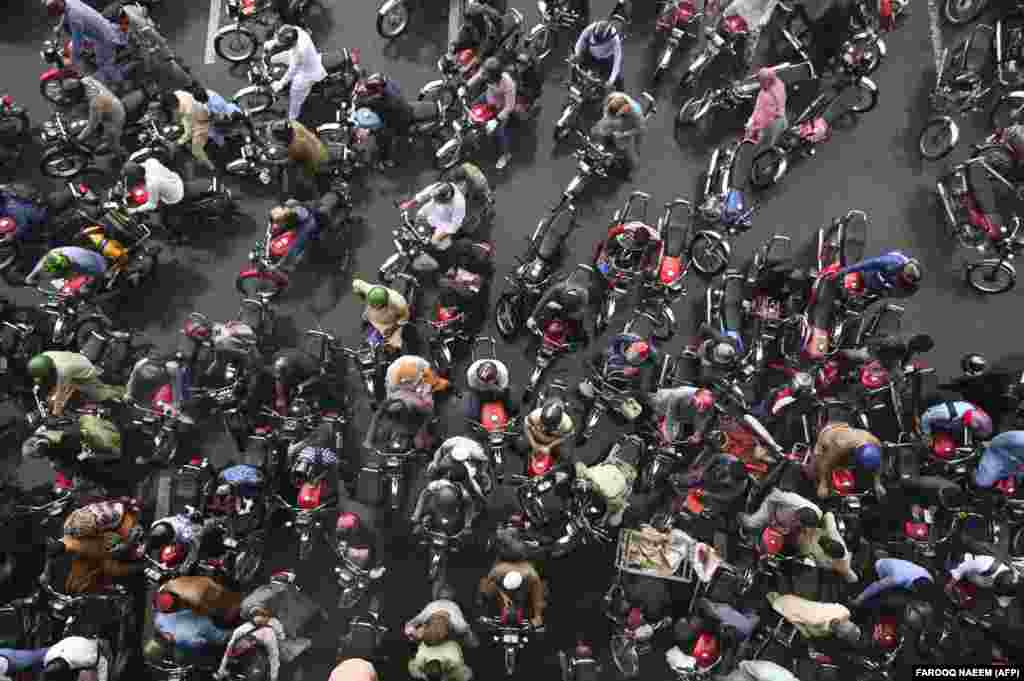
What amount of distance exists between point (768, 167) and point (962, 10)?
15.5 ft

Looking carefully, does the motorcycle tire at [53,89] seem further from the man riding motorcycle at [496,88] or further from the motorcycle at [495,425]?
the motorcycle at [495,425]

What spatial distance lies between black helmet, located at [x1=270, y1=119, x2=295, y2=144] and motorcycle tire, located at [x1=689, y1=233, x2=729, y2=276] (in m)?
5.42

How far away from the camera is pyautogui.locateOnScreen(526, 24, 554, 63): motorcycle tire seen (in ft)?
37.1

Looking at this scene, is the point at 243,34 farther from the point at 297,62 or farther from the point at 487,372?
the point at 487,372

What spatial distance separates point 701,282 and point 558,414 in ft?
11.9

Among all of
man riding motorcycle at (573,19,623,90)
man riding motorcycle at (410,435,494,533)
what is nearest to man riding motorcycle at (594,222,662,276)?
man riding motorcycle at (573,19,623,90)

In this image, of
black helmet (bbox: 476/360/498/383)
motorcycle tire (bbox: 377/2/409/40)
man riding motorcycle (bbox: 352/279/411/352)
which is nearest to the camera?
black helmet (bbox: 476/360/498/383)

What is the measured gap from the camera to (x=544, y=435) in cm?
863

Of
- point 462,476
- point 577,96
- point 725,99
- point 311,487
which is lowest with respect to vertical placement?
point 311,487

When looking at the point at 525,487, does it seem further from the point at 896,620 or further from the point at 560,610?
Result: the point at 896,620

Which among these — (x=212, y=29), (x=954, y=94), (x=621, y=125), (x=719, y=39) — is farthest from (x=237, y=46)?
(x=954, y=94)

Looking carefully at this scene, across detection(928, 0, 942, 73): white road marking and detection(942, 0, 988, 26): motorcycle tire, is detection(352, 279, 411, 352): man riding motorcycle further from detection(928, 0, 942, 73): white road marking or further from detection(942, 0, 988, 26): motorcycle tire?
detection(942, 0, 988, 26): motorcycle tire

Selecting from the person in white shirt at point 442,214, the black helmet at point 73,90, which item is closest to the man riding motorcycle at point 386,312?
the person in white shirt at point 442,214

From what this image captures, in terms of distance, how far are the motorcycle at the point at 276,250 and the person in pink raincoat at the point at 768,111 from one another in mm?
5651
